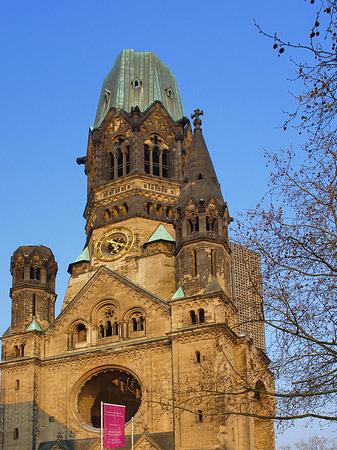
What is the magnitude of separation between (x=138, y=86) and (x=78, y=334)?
67.4 feet

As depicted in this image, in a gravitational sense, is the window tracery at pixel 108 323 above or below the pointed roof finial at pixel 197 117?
below

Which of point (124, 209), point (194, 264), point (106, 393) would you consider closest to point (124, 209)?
point (124, 209)

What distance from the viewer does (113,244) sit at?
47688 millimetres

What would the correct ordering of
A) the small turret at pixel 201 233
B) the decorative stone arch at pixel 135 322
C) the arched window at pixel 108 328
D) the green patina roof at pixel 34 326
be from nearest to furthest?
the small turret at pixel 201 233
the decorative stone arch at pixel 135 322
the arched window at pixel 108 328
the green patina roof at pixel 34 326

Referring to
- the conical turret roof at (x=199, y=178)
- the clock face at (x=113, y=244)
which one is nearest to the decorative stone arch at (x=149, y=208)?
the clock face at (x=113, y=244)

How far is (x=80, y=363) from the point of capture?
138 ft

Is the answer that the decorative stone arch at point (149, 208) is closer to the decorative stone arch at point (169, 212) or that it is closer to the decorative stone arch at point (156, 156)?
the decorative stone arch at point (169, 212)

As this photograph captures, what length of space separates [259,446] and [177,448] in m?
8.52

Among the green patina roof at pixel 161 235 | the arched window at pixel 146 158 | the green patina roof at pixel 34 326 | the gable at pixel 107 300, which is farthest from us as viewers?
the arched window at pixel 146 158

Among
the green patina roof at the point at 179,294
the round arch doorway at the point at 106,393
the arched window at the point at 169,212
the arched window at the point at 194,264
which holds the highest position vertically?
the arched window at the point at 169,212

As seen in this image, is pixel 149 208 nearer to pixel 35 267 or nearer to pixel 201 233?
pixel 201 233

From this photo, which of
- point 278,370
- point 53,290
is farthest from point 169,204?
point 278,370

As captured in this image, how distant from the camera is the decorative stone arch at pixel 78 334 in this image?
43156 mm

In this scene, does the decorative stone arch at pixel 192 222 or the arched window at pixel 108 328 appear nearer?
the decorative stone arch at pixel 192 222
